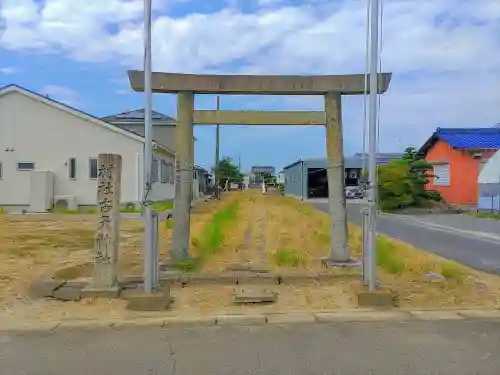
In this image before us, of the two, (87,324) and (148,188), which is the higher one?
(148,188)

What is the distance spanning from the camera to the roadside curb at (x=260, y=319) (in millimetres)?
5844

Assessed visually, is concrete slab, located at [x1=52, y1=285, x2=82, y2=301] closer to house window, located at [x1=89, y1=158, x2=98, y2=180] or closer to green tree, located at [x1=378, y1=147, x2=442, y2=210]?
house window, located at [x1=89, y1=158, x2=98, y2=180]

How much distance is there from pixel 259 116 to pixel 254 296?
3371 millimetres

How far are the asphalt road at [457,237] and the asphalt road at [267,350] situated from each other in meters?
5.08

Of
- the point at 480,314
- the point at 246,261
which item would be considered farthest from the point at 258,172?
the point at 480,314

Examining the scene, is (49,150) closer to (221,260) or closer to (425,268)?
(221,260)

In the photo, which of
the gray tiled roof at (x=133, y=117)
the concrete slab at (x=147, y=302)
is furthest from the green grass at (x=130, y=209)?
the concrete slab at (x=147, y=302)

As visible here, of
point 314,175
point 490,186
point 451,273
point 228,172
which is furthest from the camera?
point 228,172

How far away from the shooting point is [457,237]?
15.7 meters

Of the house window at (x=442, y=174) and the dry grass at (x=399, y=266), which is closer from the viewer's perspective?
the dry grass at (x=399, y=266)

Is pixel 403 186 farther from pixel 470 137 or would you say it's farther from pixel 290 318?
pixel 290 318

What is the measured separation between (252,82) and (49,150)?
16.0m

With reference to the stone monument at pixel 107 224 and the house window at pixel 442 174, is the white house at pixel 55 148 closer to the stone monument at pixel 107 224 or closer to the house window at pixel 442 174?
the stone monument at pixel 107 224

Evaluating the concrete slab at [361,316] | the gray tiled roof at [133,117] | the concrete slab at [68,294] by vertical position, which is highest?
the gray tiled roof at [133,117]
